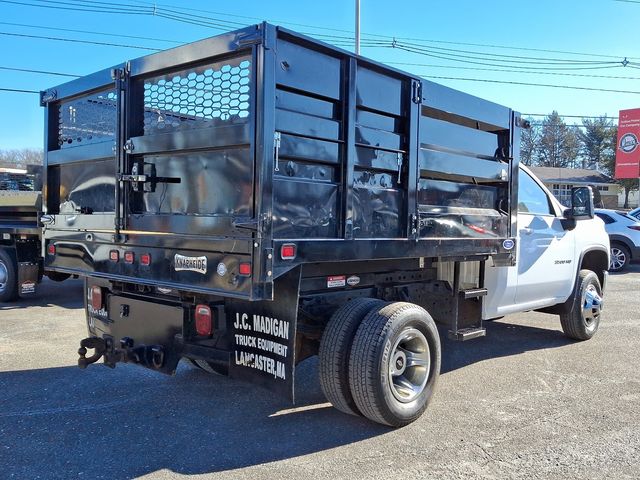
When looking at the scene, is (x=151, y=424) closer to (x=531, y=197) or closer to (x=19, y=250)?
(x=531, y=197)

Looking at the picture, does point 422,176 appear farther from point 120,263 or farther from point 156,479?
point 156,479

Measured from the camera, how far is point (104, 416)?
4.25 meters

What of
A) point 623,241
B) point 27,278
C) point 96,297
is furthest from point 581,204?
point 623,241

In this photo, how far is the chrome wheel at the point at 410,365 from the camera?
4.11 m

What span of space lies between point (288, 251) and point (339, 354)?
0.93 metres

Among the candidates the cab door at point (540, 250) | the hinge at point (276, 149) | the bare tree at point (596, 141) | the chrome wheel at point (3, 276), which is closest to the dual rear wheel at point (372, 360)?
the hinge at point (276, 149)

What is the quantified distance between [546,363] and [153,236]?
436cm

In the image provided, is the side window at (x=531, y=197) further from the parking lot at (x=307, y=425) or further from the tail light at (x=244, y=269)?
the tail light at (x=244, y=269)

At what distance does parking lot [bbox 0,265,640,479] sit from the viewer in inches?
137

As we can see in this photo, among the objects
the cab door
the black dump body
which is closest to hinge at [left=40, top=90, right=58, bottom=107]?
the black dump body

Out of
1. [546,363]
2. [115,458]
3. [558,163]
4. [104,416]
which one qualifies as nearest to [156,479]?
[115,458]

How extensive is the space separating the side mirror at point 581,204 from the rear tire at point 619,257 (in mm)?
9792

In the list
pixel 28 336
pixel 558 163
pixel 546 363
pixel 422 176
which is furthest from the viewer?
pixel 558 163

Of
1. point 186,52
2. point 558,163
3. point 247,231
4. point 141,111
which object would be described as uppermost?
point 558,163
